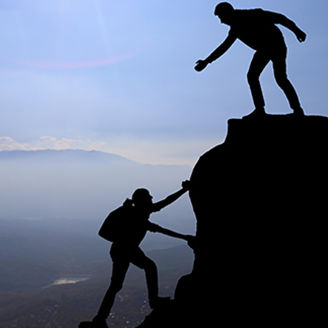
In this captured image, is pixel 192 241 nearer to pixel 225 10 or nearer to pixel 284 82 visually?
pixel 284 82

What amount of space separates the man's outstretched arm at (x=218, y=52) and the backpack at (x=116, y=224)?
486 cm

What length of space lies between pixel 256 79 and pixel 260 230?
4600 millimetres

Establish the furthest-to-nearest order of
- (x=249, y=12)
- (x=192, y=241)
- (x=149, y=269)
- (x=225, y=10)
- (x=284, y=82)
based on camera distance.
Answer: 1. (x=192, y=241)
2. (x=284, y=82)
3. (x=149, y=269)
4. (x=225, y=10)
5. (x=249, y=12)

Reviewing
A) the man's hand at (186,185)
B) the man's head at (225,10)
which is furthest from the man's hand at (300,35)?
the man's hand at (186,185)

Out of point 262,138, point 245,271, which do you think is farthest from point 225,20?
point 245,271

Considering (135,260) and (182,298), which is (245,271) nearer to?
(182,298)

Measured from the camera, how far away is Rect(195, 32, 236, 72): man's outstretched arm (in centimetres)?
1088

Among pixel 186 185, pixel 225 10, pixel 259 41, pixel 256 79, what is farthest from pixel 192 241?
pixel 225 10

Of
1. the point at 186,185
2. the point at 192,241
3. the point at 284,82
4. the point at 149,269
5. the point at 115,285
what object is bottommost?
the point at 115,285

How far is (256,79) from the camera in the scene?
11.0 meters

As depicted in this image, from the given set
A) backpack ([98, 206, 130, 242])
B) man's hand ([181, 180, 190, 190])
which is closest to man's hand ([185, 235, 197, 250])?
man's hand ([181, 180, 190, 190])

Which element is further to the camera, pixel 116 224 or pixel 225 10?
pixel 225 10

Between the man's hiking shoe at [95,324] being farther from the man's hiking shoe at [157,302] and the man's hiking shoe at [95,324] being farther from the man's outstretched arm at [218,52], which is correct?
the man's outstretched arm at [218,52]

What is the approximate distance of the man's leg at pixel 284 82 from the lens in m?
10.7
